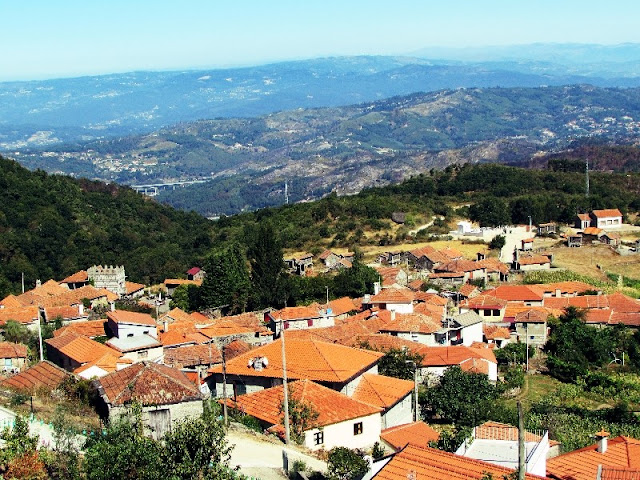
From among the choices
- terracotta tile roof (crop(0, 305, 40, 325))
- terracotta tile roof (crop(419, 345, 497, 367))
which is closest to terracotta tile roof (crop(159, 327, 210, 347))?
terracotta tile roof (crop(0, 305, 40, 325))

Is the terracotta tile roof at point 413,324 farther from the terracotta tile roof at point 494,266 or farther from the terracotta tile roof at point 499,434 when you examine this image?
the terracotta tile roof at point 494,266

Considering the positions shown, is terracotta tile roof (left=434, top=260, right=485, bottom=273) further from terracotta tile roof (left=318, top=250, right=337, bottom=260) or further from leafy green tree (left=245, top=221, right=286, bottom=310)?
Result: leafy green tree (left=245, top=221, right=286, bottom=310)

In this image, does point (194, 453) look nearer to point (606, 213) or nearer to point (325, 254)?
point (325, 254)

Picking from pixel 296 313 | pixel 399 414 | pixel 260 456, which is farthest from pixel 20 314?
pixel 260 456

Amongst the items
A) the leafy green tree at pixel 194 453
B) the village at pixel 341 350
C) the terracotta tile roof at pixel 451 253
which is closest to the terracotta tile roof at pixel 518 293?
the village at pixel 341 350

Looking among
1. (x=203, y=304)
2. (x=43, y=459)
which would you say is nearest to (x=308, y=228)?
(x=203, y=304)

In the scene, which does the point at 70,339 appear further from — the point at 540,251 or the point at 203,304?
the point at 540,251
